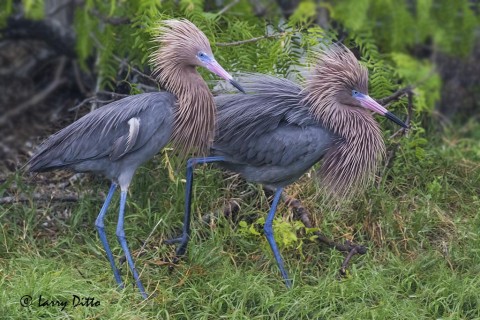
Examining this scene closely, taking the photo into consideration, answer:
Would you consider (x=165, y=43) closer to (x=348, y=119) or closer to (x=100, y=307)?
(x=348, y=119)

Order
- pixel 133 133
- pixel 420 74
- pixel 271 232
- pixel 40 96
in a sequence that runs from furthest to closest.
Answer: pixel 40 96, pixel 271 232, pixel 133 133, pixel 420 74

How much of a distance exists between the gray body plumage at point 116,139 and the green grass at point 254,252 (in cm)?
59

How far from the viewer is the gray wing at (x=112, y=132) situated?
5.10 metres

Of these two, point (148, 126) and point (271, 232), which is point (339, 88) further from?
point (148, 126)

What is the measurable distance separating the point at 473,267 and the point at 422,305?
1.83 feet

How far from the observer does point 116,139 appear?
16.9ft

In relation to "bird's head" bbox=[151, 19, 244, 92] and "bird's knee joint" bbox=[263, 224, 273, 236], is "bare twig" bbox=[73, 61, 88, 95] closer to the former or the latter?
"bird's head" bbox=[151, 19, 244, 92]

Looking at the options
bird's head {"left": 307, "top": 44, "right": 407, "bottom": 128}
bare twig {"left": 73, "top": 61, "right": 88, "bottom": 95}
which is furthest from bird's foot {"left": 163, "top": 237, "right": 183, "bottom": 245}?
bare twig {"left": 73, "top": 61, "right": 88, "bottom": 95}

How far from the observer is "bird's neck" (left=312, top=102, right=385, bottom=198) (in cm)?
525

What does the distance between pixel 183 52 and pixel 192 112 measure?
341mm

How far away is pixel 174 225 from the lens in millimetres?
5895

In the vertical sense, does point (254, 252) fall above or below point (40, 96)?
above

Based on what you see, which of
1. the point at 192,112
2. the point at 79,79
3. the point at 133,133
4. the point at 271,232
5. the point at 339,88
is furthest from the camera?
the point at 79,79

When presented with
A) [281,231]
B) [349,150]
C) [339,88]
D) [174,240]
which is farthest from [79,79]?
[349,150]
